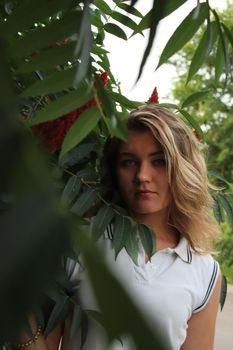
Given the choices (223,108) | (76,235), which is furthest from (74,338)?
(223,108)

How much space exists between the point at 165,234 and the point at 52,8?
107cm

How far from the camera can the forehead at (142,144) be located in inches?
51.8

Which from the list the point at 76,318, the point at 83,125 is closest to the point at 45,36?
the point at 83,125

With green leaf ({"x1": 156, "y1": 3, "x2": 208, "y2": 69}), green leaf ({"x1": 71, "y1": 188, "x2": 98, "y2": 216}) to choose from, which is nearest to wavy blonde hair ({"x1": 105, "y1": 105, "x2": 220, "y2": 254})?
green leaf ({"x1": 71, "y1": 188, "x2": 98, "y2": 216})

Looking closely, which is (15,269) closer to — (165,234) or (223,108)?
(165,234)

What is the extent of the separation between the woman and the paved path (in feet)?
9.52

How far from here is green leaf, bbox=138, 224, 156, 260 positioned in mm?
1128

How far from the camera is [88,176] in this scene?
3.92 feet

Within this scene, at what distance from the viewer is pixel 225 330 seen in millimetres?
4617

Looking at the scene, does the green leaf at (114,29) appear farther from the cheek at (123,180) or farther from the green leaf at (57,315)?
the green leaf at (57,315)

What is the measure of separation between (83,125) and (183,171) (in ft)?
2.54

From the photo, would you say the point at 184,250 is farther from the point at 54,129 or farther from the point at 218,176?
the point at 54,129

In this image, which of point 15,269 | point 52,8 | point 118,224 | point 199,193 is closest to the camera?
point 15,269

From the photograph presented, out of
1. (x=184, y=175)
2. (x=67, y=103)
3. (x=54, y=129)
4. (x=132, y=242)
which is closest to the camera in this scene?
(x=67, y=103)
